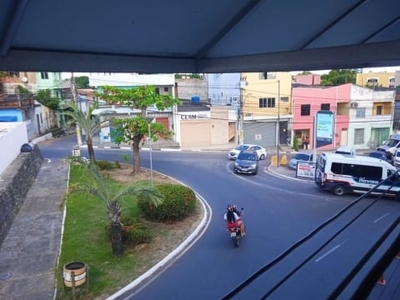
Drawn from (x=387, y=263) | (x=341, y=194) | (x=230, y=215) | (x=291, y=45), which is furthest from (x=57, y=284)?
(x=341, y=194)

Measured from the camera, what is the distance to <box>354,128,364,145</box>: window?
34250mm

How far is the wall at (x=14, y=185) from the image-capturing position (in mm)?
13305

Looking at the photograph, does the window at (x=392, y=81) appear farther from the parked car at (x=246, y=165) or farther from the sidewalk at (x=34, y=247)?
the sidewalk at (x=34, y=247)

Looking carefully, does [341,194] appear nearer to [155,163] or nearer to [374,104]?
[155,163]

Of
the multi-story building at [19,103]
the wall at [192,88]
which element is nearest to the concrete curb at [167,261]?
the multi-story building at [19,103]

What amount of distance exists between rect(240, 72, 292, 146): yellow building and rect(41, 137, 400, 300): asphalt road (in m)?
10.7

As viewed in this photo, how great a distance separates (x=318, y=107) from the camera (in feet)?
108

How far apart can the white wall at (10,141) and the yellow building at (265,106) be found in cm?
1882

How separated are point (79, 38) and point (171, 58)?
4.75ft

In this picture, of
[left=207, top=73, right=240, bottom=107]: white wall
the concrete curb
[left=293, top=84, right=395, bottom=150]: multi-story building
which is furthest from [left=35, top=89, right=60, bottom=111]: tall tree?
the concrete curb

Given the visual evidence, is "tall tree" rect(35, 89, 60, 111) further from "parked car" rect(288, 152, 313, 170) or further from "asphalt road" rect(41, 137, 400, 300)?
"parked car" rect(288, 152, 313, 170)

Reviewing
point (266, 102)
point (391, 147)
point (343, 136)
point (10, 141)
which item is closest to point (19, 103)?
point (10, 141)

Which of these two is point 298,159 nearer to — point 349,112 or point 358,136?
point 349,112

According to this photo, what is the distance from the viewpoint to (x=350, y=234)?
13.3 metres
